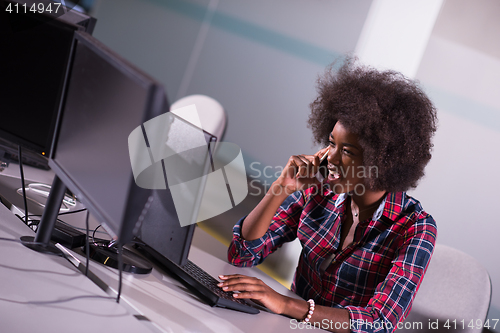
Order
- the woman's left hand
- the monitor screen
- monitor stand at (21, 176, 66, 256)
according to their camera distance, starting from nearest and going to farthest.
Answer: the monitor screen, monitor stand at (21, 176, 66, 256), the woman's left hand

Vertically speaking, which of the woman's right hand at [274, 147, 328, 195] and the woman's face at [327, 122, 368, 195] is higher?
the woman's face at [327, 122, 368, 195]

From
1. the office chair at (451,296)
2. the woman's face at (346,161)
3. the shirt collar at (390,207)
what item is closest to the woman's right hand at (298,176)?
the woman's face at (346,161)

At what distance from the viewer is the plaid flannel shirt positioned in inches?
44.5

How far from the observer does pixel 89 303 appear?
793mm

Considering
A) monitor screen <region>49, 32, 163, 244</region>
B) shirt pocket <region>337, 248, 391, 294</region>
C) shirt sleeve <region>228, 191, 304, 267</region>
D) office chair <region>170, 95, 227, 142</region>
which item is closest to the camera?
monitor screen <region>49, 32, 163, 244</region>

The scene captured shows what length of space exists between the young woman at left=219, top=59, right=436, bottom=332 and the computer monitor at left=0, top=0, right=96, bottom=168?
25.7 inches

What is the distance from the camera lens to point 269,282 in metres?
1.34

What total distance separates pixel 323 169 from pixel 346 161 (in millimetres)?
177

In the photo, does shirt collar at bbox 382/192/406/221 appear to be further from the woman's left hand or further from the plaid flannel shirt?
the woman's left hand

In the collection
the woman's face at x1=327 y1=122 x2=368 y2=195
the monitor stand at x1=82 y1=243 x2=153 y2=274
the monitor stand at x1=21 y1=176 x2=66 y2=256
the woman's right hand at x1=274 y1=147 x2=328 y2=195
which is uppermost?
the woman's face at x1=327 y1=122 x2=368 y2=195

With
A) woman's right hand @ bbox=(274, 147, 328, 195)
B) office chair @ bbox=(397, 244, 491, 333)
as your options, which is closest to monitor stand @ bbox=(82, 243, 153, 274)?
woman's right hand @ bbox=(274, 147, 328, 195)

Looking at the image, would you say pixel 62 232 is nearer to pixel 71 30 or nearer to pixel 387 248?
pixel 71 30

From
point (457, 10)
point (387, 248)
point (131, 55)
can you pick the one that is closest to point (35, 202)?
point (387, 248)

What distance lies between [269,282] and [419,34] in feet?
4.22
